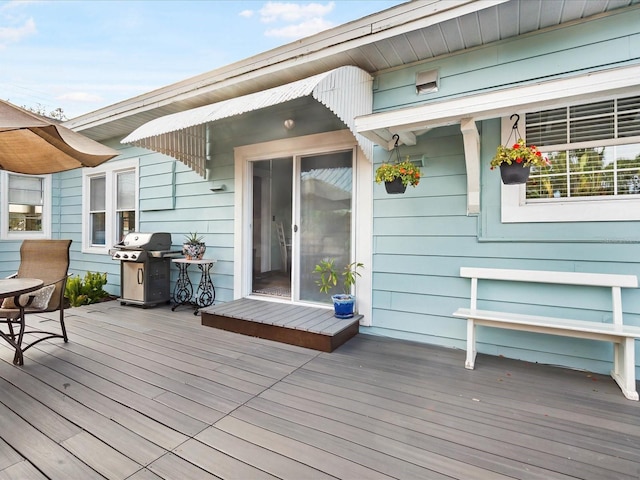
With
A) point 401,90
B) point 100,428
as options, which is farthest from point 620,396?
point 100,428

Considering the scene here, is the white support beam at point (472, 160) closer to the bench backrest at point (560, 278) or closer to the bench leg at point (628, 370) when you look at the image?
the bench backrest at point (560, 278)

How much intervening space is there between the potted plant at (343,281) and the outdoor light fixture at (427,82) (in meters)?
1.81

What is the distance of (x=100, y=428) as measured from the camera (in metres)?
1.71

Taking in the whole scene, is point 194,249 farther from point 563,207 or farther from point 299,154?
point 563,207

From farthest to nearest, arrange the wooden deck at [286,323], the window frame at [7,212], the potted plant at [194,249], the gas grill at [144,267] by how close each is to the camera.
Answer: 1. the window frame at [7,212]
2. the gas grill at [144,267]
3. the potted plant at [194,249]
4. the wooden deck at [286,323]

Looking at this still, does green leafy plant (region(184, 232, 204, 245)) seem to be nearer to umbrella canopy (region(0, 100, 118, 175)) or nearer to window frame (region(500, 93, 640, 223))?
umbrella canopy (region(0, 100, 118, 175))

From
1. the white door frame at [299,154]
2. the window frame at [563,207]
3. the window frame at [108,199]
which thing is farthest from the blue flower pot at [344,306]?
the window frame at [108,199]

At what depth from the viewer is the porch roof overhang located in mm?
1923

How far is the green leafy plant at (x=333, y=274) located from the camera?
334 centimetres

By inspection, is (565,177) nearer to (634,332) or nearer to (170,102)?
(634,332)

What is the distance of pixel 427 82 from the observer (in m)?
3.00

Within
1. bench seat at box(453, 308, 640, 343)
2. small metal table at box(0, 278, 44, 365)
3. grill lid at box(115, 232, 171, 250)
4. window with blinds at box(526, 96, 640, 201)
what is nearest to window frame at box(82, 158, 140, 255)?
grill lid at box(115, 232, 171, 250)

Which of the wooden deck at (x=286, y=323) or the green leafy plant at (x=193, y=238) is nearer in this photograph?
the wooden deck at (x=286, y=323)

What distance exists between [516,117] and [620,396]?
213 cm
